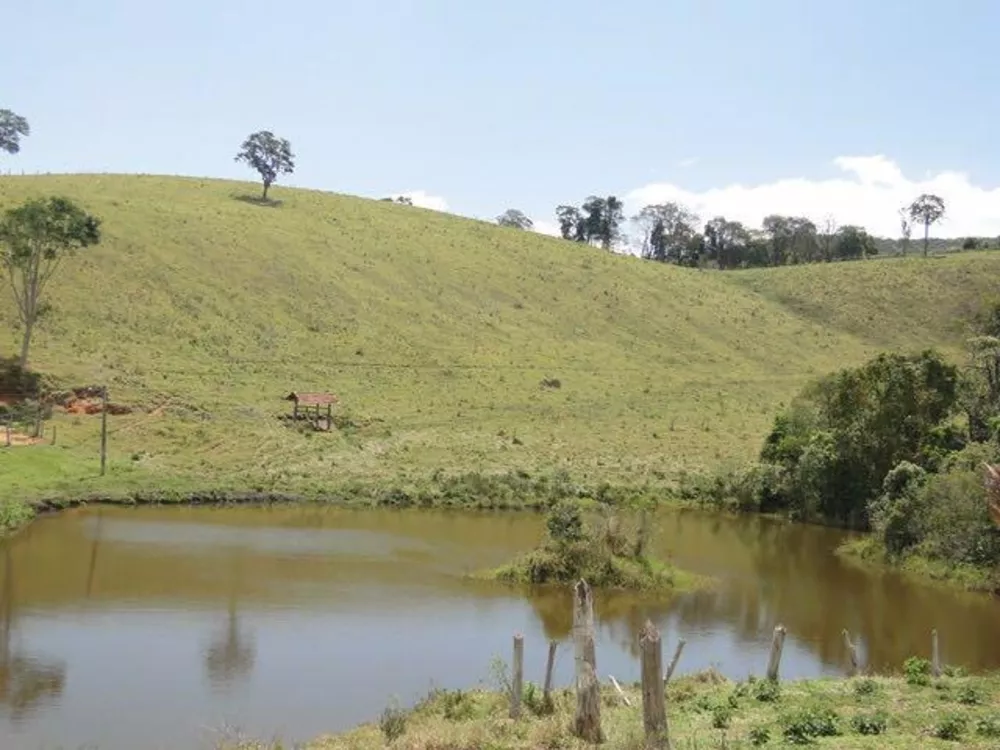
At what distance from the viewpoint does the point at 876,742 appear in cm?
1413

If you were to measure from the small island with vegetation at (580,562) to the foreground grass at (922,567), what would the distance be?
894cm

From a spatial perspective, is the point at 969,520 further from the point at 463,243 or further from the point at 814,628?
the point at 463,243

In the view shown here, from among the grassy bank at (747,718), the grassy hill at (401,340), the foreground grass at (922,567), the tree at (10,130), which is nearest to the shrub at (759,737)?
the grassy bank at (747,718)

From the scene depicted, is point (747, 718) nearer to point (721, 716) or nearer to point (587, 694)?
point (721, 716)

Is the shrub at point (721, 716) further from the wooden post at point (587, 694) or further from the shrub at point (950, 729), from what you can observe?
the shrub at point (950, 729)

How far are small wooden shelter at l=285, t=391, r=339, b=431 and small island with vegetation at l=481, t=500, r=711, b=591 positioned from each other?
954 inches

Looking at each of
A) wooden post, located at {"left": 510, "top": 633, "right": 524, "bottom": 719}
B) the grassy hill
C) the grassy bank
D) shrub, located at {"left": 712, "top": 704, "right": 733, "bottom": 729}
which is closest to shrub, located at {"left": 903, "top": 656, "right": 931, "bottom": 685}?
the grassy bank

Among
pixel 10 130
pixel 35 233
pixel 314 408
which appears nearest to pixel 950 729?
pixel 314 408

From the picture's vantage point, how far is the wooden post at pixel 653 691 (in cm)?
1264

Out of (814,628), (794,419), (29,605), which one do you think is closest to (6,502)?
(29,605)

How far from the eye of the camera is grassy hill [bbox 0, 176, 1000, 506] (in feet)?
164

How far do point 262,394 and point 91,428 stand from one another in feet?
34.1

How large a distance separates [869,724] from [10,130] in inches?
4383

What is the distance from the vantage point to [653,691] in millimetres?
12789
